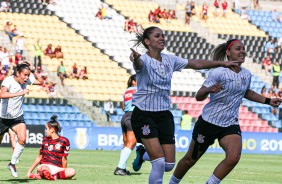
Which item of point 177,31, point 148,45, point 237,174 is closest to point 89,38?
point 177,31

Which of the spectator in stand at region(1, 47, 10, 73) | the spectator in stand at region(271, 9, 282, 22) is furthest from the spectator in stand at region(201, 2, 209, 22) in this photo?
the spectator in stand at region(1, 47, 10, 73)

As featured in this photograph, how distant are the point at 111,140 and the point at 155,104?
22928mm

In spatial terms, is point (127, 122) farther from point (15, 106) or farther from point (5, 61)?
point (5, 61)

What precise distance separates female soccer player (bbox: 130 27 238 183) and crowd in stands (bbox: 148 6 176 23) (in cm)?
3621

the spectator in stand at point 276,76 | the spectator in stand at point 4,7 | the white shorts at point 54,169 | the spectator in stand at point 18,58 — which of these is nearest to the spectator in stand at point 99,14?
the spectator in stand at point 4,7

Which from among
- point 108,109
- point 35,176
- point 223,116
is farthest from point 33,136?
point 223,116

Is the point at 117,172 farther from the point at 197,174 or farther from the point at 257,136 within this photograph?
the point at 257,136

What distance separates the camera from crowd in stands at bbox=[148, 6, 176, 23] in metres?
47.7

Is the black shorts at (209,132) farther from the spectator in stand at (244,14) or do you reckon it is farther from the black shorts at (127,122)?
the spectator in stand at (244,14)

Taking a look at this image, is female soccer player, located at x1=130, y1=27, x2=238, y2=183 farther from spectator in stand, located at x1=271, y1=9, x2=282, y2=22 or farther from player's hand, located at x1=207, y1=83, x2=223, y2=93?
spectator in stand, located at x1=271, y1=9, x2=282, y2=22

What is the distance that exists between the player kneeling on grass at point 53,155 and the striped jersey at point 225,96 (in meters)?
3.98

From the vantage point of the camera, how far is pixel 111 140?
34.2 metres

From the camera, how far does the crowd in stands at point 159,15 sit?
47734mm

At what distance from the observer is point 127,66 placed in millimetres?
43250
